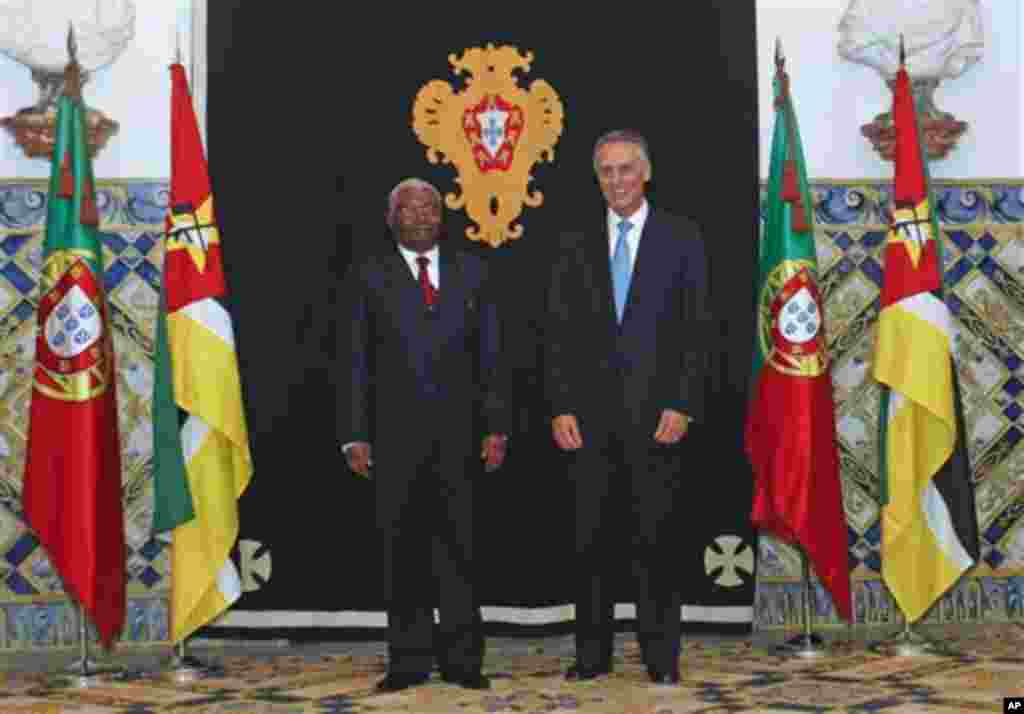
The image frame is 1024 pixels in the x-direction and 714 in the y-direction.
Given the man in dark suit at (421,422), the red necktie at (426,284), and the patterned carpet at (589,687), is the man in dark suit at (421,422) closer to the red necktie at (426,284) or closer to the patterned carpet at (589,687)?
the red necktie at (426,284)

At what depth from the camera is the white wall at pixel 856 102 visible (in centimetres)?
600

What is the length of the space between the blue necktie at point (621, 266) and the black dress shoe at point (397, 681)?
4.23 ft

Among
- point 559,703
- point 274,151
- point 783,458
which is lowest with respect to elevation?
point 559,703

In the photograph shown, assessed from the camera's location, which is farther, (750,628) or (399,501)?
(750,628)

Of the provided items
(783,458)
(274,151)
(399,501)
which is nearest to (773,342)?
(783,458)

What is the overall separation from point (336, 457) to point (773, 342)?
1608 mm

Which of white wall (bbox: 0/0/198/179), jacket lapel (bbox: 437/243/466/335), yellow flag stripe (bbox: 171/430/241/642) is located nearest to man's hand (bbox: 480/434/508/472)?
jacket lapel (bbox: 437/243/466/335)

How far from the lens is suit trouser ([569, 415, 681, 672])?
16.0 feet

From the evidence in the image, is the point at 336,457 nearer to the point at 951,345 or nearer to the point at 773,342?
the point at 773,342

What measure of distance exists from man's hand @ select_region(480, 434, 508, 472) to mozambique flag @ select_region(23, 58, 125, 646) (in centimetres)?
127

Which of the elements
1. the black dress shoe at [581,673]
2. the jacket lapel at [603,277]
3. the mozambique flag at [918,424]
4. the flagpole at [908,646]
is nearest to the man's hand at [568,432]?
the jacket lapel at [603,277]

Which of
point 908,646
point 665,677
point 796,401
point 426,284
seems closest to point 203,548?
point 426,284

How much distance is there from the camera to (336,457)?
5871mm

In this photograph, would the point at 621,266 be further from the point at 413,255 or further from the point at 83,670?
the point at 83,670
